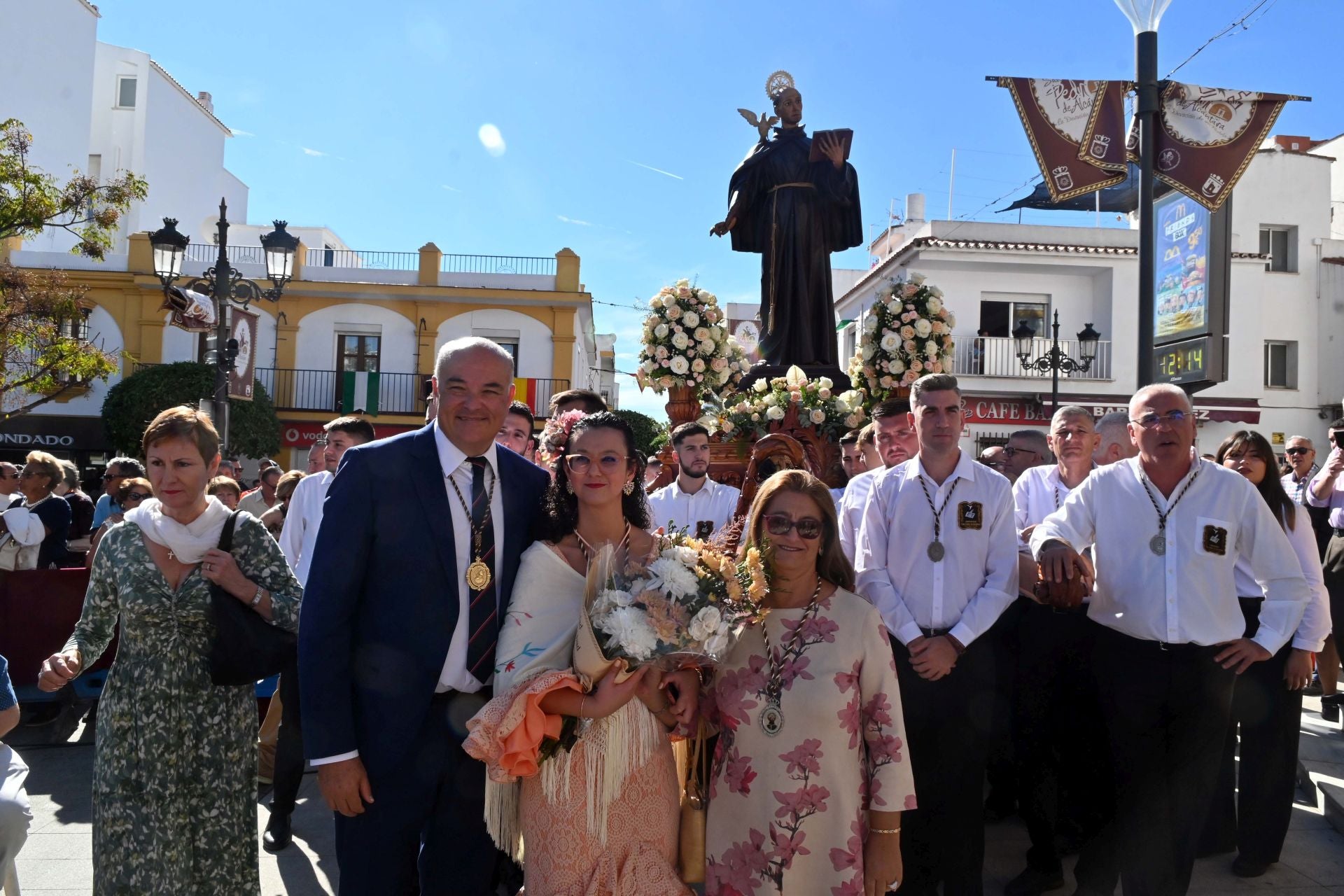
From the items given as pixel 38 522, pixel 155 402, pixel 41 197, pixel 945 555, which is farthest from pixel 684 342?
pixel 155 402

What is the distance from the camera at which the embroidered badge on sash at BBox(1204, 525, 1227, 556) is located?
3807mm

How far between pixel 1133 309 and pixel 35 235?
22.9 metres

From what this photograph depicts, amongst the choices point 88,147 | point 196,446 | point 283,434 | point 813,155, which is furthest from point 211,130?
point 196,446

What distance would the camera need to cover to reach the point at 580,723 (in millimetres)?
2809

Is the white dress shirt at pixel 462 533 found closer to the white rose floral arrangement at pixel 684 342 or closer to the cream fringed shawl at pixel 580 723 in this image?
the cream fringed shawl at pixel 580 723

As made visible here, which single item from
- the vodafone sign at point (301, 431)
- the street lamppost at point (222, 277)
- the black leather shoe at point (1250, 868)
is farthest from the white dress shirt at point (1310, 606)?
the vodafone sign at point (301, 431)

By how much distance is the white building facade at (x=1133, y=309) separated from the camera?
24062 millimetres

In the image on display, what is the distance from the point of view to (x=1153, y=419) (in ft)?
12.9

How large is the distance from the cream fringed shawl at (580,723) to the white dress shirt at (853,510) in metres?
1.65

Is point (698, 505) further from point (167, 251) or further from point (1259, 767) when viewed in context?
point (167, 251)

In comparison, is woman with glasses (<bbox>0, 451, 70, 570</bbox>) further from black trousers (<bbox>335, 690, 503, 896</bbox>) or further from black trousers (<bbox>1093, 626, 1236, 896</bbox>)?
black trousers (<bbox>1093, 626, 1236, 896</bbox>)

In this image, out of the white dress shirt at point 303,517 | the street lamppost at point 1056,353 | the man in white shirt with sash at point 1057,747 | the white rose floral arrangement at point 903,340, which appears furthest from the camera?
the street lamppost at point 1056,353

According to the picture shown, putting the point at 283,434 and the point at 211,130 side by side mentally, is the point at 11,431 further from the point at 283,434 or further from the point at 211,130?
the point at 211,130

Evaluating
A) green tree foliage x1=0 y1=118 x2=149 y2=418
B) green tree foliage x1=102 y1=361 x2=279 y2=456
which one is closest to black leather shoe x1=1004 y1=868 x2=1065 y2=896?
green tree foliage x1=0 y1=118 x2=149 y2=418
